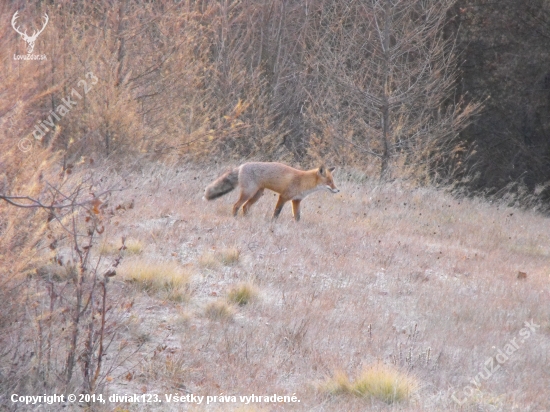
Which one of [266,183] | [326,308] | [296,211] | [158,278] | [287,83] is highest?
[287,83]

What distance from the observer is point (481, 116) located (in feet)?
69.3

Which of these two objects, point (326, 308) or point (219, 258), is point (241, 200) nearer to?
point (219, 258)

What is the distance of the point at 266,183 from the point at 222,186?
742 millimetres

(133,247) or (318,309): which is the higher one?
(133,247)

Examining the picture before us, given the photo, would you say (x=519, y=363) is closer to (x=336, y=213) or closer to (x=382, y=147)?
(x=336, y=213)

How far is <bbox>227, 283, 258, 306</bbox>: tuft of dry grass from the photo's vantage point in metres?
6.82

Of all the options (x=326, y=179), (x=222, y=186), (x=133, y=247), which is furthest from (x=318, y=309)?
(x=326, y=179)

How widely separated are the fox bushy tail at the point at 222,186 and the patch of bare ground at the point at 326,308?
1.00ft

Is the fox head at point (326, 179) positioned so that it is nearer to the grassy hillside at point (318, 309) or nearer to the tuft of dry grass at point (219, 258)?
the grassy hillside at point (318, 309)

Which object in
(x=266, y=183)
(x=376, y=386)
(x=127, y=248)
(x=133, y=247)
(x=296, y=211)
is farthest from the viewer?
(x=296, y=211)

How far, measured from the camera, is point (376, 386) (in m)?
5.34

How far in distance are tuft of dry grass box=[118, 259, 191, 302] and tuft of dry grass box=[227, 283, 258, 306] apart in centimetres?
48

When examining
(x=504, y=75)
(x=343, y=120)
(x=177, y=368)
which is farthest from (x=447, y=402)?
(x=504, y=75)

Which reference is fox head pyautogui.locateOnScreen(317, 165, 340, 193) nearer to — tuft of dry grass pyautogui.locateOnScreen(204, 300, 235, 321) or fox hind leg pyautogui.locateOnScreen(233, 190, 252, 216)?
fox hind leg pyautogui.locateOnScreen(233, 190, 252, 216)
